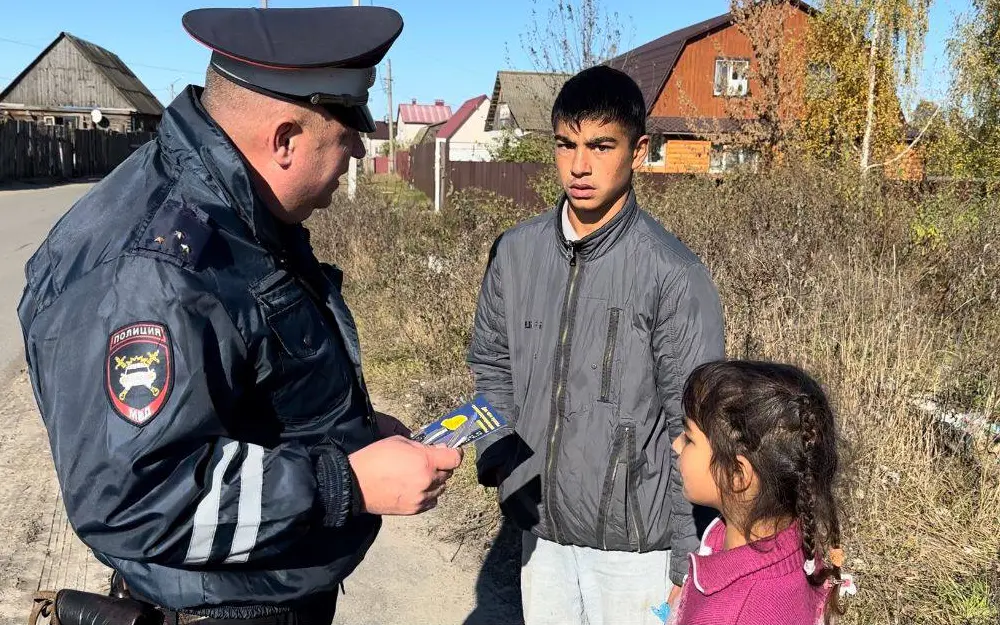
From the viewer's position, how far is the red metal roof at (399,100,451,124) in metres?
94.5

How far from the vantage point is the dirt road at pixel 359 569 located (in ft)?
12.4

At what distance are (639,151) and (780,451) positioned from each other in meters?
1.14

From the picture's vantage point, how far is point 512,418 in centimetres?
277

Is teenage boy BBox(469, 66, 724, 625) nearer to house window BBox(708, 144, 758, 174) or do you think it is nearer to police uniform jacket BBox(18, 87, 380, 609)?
police uniform jacket BBox(18, 87, 380, 609)

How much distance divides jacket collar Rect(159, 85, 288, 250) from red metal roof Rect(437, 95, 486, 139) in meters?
58.0

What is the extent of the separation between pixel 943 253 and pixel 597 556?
16.8ft

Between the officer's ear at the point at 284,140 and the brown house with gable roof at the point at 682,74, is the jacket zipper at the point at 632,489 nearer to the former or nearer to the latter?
the officer's ear at the point at 284,140

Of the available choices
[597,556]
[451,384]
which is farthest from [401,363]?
[597,556]

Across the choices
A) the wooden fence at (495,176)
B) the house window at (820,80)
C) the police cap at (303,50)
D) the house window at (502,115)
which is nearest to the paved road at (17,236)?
the police cap at (303,50)

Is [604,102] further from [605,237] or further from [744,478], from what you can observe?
[744,478]

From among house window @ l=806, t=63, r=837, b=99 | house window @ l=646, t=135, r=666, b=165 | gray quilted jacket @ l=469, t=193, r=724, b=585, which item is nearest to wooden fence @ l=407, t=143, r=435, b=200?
house window @ l=646, t=135, r=666, b=165

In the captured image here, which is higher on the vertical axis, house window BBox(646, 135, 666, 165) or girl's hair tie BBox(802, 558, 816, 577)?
house window BBox(646, 135, 666, 165)

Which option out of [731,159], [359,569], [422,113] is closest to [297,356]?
[359,569]

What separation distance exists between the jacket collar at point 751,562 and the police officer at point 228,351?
71 centimetres
